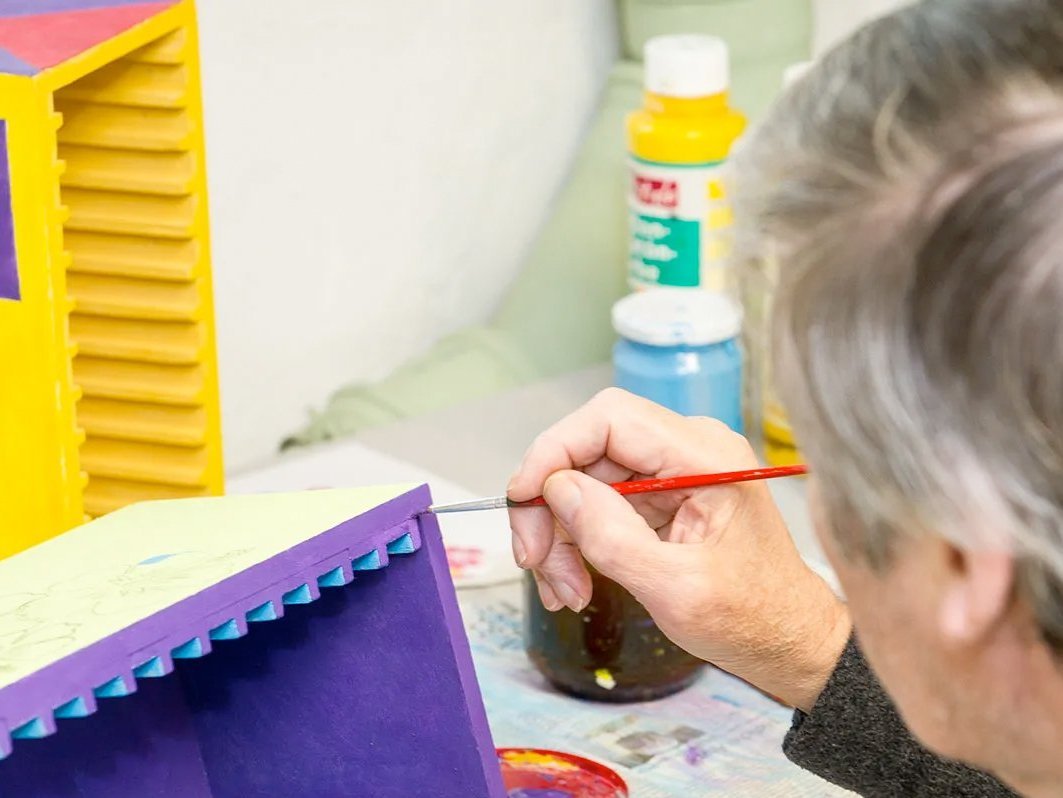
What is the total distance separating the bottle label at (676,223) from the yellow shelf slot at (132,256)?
0.46 m

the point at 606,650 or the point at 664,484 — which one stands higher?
the point at 664,484

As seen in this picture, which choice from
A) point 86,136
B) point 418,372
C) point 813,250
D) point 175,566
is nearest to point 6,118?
point 86,136

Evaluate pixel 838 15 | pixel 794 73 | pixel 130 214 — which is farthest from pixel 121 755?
pixel 838 15

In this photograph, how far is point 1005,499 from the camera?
0.47m

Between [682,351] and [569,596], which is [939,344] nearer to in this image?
[569,596]

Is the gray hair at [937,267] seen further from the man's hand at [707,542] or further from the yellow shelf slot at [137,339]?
the yellow shelf slot at [137,339]

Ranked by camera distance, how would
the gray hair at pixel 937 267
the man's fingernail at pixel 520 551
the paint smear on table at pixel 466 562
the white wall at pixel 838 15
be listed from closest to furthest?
the gray hair at pixel 937 267
the man's fingernail at pixel 520 551
the paint smear on table at pixel 466 562
the white wall at pixel 838 15

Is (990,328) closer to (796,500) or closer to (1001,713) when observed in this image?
(1001,713)

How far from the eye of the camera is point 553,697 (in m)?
0.97

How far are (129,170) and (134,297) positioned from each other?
74 millimetres

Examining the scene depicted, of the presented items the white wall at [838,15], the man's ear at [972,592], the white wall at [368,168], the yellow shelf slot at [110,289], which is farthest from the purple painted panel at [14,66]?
the white wall at [838,15]

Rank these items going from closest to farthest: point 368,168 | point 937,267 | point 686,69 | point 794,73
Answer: point 937,267 → point 794,73 → point 686,69 → point 368,168

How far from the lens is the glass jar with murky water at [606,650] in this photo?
0.94 meters

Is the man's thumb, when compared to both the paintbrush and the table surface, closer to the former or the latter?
the paintbrush
